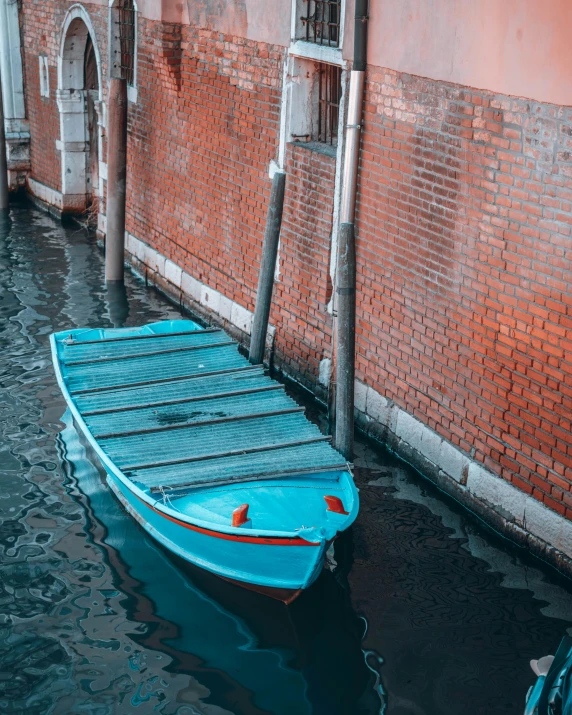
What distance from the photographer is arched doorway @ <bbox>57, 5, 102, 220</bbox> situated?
14136 millimetres

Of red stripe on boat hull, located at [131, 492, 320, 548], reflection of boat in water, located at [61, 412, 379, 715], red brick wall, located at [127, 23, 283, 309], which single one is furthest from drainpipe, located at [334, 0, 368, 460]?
red stripe on boat hull, located at [131, 492, 320, 548]

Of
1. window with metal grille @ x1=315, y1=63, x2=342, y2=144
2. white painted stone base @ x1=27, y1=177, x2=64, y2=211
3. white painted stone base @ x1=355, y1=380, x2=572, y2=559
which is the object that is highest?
window with metal grille @ x1=315, y1=63, x2=342, y2=144

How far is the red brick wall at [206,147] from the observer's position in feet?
30.4

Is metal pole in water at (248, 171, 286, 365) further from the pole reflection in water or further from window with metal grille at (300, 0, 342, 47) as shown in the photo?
the pole reflection in water

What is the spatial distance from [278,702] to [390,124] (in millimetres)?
4248

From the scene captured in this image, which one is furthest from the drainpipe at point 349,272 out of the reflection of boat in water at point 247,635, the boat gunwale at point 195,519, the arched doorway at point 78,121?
the arched doorway at point 78,121

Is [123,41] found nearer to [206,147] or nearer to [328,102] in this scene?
[206,147]

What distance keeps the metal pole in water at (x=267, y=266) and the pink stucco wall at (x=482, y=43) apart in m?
1.54

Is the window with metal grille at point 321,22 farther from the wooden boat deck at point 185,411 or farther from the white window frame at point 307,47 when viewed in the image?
the wooden boat deck at point 185,411

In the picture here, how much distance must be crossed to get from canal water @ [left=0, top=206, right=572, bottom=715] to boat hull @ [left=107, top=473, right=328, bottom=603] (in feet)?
0.57

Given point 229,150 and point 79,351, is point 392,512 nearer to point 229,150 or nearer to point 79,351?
point 79,351

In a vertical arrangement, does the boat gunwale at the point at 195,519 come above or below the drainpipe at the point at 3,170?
below

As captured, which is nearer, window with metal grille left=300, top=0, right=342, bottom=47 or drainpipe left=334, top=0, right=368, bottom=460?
drainpipe left=334, top=0, right=368, bottom=460

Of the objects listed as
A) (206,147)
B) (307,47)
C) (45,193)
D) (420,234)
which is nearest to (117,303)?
(206,147)
